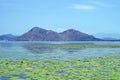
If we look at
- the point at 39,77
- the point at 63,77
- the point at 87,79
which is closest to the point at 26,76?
the point at 39,77

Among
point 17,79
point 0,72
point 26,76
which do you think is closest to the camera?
point 17,79

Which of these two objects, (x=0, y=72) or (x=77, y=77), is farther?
(x=0, y=72)

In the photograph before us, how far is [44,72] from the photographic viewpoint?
68.9ft

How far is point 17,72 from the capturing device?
21.1 metres

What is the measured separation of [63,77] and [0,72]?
15.7 ft

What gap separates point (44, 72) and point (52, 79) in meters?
3.02

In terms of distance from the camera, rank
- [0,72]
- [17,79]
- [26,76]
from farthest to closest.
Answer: [0,72] < [26,76] < [17,79]

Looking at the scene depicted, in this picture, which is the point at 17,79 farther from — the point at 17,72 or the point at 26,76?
the point at 17,72

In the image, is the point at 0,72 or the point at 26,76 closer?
the point at 26,76

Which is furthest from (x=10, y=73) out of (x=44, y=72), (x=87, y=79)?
(x=87, y=79)

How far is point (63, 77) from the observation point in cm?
1900

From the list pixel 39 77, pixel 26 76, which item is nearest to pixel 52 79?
pixel 39 77

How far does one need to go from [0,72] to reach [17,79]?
11.0ft

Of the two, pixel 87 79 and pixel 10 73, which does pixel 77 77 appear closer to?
pixel 87 79
